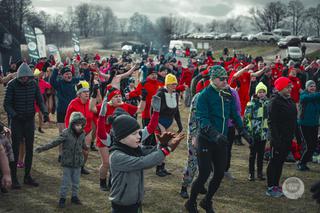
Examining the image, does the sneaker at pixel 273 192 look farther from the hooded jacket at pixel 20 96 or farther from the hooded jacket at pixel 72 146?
the hooded jacket at pixel 20 96

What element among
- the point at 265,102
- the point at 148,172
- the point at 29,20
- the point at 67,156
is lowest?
the point at 148,172

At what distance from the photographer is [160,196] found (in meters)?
6.93

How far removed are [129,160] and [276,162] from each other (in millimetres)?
3760

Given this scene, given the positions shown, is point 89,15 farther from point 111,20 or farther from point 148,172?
point 148,172

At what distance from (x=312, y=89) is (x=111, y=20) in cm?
12022

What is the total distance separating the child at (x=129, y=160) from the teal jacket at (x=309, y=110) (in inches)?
208

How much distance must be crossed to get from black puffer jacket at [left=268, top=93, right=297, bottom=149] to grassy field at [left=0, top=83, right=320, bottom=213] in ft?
3.35

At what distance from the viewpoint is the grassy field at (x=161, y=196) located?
6.38m

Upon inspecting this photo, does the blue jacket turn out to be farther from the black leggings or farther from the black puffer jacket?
the black puffer jacket

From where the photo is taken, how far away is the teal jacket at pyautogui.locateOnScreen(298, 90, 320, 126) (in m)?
8.36

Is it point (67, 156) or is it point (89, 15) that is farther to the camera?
point (89, 15)

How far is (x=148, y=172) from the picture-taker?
27.4ft

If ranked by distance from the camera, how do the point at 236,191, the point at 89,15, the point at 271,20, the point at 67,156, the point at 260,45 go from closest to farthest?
the point at 67,156, the point at 236,191, the point at 260,45, the point at 271,20, the point at 89,15

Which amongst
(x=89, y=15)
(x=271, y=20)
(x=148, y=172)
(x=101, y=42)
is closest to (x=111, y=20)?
(x=89, y=15)
